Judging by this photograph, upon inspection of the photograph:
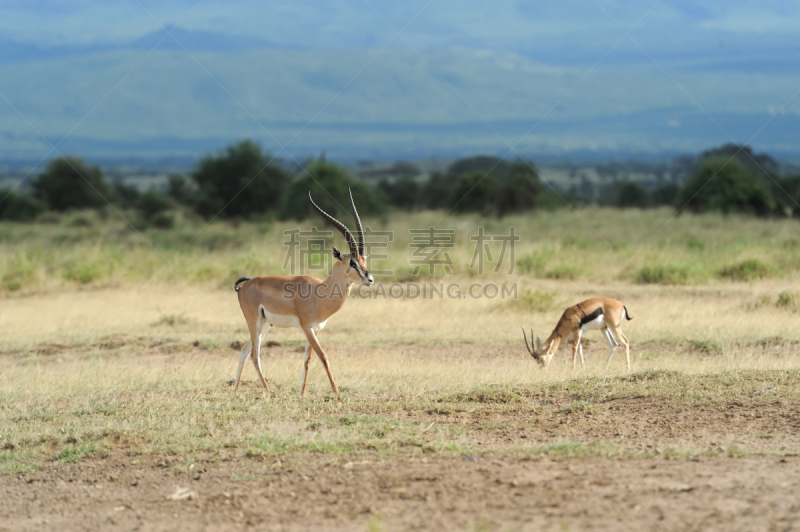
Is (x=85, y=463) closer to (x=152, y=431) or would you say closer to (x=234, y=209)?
(x=152, y=431)

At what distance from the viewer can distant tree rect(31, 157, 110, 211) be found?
55.1 meters

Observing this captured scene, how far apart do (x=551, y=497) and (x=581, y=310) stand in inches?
235

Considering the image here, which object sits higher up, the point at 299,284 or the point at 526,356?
the point at 299,284

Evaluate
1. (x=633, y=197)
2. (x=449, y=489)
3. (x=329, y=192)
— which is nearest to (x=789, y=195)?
(x=633, y=197)

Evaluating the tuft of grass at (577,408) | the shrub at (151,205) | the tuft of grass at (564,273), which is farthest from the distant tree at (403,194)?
the tuft of grass at (577,408)

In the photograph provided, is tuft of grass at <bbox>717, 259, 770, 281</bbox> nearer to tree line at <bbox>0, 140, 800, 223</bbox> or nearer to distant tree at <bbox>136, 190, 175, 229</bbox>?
tree line at <bbox>0, 140, 800, 223</bbox>

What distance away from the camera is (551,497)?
17.5 ft

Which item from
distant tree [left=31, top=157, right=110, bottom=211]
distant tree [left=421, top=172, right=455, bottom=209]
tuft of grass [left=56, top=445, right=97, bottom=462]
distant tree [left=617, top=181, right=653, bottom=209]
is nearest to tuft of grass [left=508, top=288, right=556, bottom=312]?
tuft of grass [left=56, top=445, right=97, bottom=462]

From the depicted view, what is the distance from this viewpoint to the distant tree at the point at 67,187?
181ft

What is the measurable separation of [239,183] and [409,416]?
142ft

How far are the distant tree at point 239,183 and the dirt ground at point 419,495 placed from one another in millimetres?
40096

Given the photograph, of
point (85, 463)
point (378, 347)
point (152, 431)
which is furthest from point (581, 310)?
point (85, 463)

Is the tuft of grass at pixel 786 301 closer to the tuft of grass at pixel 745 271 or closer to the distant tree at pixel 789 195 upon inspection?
the tuft of grass at pixel 745 271

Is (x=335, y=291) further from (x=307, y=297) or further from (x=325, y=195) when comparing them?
(x=325, y=195)
